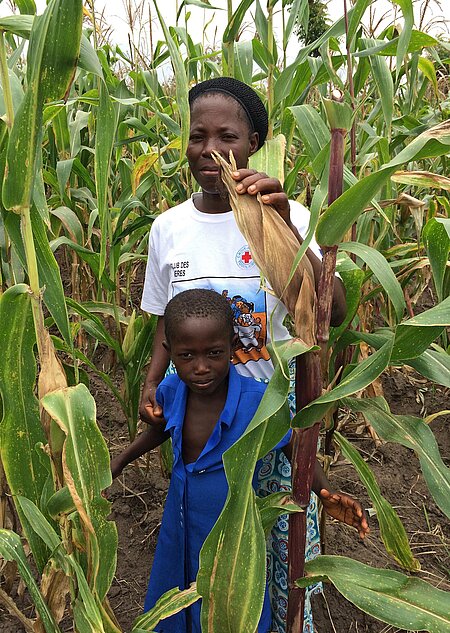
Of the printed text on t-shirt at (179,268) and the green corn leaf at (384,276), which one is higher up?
the printed text on t-shirt at (179,268)

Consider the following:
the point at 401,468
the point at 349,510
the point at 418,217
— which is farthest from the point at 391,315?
the point at 349,510

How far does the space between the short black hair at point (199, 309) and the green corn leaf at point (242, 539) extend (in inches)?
11.0

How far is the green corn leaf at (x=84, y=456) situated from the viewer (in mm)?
784

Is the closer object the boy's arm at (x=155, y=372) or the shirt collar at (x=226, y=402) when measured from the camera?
the shirt collar at (x=226, y=402)

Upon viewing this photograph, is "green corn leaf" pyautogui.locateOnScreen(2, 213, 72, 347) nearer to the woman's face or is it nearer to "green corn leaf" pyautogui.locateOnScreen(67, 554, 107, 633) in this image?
"green corn leaf" pyautogui.locateOnScreen(67, 554, 107, 633)

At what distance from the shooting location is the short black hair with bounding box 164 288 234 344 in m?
1.10

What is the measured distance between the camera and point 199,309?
1.10 meters

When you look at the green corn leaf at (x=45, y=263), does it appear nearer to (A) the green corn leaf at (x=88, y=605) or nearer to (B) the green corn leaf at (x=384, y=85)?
(A) the green corn leaf at (x=88, y=605)

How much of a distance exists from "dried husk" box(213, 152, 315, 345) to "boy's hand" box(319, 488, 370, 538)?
324mm

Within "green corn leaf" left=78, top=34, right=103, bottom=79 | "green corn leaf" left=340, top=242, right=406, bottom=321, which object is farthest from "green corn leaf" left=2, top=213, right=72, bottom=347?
"green corn leaf" left=340, top=242, right=406, bottom=321

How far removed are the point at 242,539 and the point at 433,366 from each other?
41cm

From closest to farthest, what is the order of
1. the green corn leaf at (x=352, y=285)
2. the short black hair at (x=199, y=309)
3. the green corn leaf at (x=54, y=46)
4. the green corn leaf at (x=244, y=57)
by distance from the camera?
the green corn leaf at (x=54, y=46) → the short black hair at (x=199, y=309) → the green corn leaf at (x=352, y=285) → the green corn leaf at (x=244, y=57)

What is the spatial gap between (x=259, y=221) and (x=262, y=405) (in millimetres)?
254

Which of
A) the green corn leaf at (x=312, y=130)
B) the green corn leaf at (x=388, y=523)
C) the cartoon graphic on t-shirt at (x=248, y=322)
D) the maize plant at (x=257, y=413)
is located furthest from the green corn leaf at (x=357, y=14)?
the green corn leaf at (x=388, y=523)
